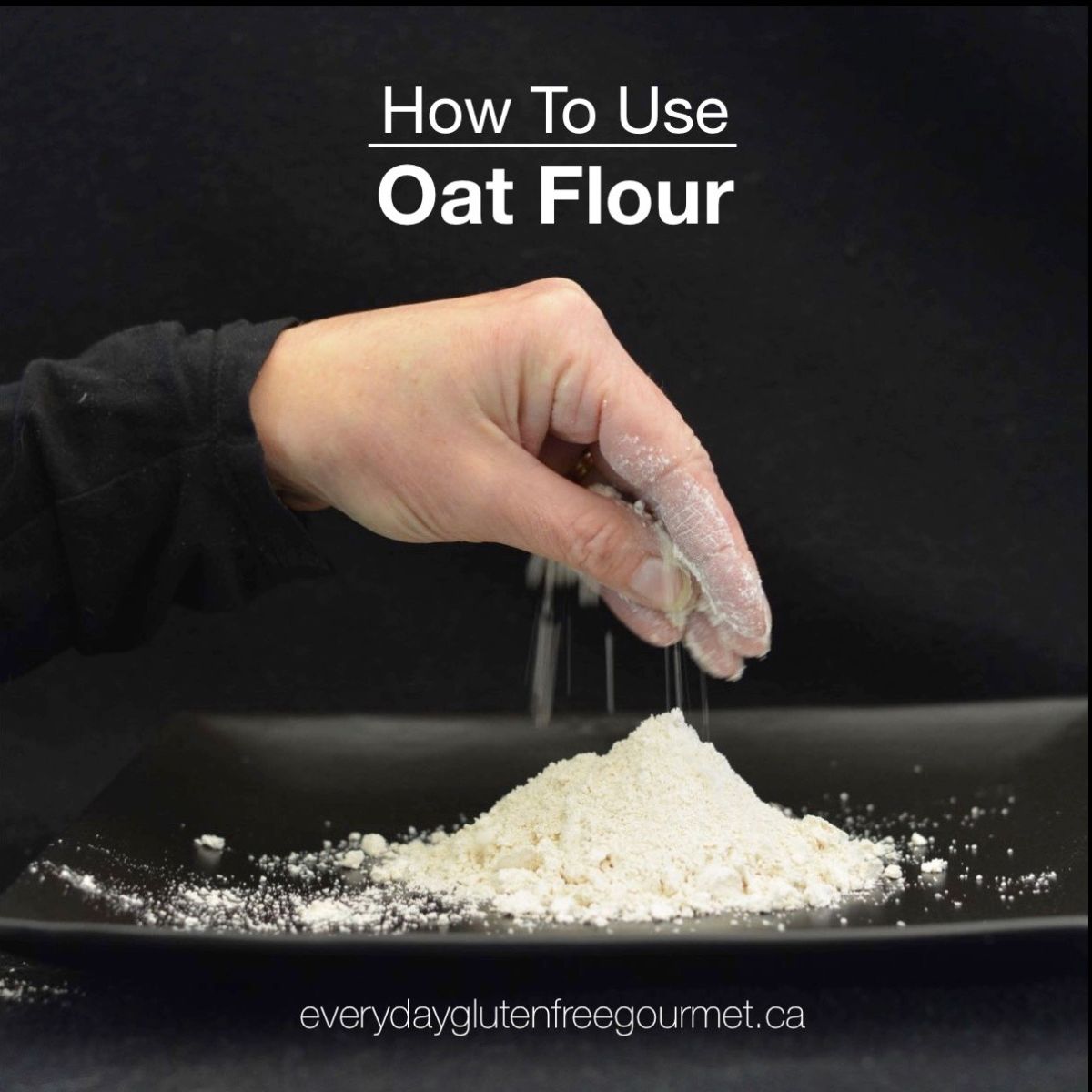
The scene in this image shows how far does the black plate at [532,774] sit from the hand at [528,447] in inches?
7.8

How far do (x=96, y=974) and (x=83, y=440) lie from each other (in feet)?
1.29

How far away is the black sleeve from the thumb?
0.63 ft

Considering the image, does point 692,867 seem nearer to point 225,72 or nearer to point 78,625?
point 78,625

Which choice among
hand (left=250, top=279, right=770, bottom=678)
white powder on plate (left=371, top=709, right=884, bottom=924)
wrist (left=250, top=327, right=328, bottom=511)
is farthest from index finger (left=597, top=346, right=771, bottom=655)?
wrist (left=250, top=327, right=328, bottom=511)

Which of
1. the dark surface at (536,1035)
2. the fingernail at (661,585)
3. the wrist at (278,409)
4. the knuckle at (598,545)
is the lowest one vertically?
the dark surface at (536,1035)

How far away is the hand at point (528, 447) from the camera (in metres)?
1.09

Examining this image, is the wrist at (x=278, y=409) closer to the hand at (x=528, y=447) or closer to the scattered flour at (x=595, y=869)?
the hand at (x=528, y=447)

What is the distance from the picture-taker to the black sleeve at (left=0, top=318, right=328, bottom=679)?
1.22 meters

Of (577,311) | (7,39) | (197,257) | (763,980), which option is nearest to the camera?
(763,980)

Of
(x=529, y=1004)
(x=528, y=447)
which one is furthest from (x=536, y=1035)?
(x=528, y=447)

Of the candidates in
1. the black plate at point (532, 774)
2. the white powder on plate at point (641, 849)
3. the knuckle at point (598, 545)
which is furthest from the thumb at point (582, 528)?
the black plate at point (532, 774)

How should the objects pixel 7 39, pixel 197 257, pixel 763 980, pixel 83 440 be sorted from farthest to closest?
pixel 197 257, pixel 7 39, pixel 83 440, pixel 763 980

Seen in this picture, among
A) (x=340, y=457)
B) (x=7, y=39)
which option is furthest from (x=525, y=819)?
(x=7, y=39)

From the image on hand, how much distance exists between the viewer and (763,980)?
996 mm
